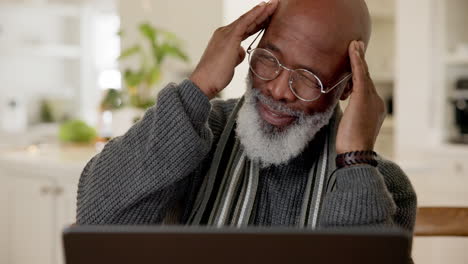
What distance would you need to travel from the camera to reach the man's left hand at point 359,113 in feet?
3.70

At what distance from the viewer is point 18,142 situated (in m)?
4.92

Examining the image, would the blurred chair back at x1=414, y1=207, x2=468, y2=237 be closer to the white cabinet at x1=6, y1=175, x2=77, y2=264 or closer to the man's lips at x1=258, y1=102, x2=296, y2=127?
the man's lips at x1=258, y1=102, x2=296, y2=127

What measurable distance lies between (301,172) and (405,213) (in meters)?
0.24

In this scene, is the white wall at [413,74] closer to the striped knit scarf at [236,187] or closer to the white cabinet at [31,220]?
the white cabinet at [31,220]

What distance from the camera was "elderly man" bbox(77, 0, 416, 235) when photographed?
1.11 metres

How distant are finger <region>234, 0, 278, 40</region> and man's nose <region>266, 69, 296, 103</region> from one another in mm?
115

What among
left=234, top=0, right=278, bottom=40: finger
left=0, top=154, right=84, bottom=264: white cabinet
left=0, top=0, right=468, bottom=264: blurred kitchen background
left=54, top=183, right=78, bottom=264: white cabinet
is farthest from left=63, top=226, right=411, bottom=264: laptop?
left=54, top=183, right=78, bottom=264: white cabinet

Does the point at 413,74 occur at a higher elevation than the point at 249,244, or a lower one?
higher

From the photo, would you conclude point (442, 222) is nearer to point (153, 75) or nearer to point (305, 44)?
point (305, 44)

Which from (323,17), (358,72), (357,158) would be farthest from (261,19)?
(357,158)

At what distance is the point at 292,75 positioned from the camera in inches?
46.4

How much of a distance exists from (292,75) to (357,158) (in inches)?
8.4

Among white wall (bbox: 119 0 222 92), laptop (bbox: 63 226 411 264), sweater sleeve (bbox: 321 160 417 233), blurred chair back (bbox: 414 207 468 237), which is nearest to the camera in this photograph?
laptop (bbox: 63 226 411 264)

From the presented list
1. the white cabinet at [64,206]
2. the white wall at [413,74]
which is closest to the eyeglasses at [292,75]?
the white cabinet at [64,206]
